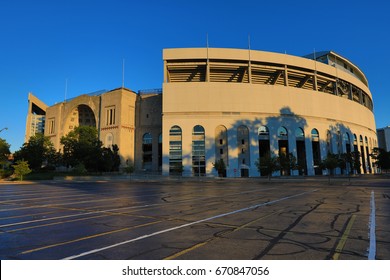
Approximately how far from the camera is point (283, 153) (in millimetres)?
60719

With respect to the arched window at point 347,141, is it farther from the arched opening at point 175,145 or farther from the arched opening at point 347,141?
the arched opening at point 175,145

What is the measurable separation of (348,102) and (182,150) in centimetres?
5355

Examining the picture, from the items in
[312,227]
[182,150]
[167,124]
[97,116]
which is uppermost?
[97,116]

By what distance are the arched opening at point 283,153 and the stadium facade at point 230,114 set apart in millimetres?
285

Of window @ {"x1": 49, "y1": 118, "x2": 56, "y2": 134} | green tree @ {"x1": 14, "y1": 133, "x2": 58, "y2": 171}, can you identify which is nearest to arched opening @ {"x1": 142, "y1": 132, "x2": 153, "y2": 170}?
green tree @ {"x1": 14, "y1": 133, "x2": 58, "y2": 171}

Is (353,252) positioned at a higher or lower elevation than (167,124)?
lower

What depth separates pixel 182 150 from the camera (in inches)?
2480

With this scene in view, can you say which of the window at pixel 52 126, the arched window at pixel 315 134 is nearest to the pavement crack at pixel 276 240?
the arched window at pixel 315 134

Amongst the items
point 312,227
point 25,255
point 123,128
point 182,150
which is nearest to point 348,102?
point 182,150

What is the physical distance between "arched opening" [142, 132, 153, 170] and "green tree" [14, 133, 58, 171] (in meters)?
23.8

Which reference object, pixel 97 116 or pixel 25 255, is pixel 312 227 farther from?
pixel 97 116

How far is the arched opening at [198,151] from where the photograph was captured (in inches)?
2448

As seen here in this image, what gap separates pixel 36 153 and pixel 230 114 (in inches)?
1947

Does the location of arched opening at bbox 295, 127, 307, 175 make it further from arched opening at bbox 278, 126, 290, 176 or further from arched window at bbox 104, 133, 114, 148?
arched window at bbox 104, 133, 114, 148
